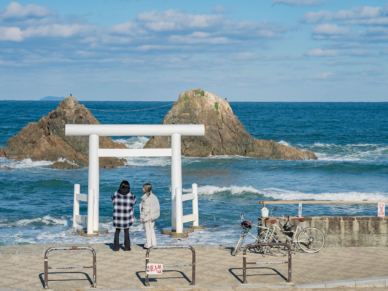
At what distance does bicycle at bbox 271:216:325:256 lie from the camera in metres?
10.9

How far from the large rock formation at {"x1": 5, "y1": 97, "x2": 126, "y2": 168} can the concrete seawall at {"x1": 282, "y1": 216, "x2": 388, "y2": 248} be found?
22.2 m

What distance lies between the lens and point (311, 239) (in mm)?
10969

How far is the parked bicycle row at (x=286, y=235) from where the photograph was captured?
35.5 feet

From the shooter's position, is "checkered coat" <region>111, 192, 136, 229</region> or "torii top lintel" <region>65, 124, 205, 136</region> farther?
"torii top lintel" <region>65, 124, 205, 136</region>

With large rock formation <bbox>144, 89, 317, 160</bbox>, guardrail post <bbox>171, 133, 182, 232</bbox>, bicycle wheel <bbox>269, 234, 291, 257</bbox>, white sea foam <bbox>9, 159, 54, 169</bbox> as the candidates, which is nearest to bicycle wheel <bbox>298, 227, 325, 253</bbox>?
bicycle wheel <bbox>269, 234, 291, 257</bbox>

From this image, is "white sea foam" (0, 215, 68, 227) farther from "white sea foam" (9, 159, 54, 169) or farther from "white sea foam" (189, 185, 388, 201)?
"white sea foam" (9, 159, 54, 169)

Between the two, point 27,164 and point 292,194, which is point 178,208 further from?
point 27,164

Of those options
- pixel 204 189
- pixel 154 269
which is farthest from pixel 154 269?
pixel 204 189

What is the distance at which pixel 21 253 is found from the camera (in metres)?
10.6

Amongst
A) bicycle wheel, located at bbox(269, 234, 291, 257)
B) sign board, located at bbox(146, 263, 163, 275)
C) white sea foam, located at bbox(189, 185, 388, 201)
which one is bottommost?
white sea foam, located at bbox(189, 185, 388, 201)

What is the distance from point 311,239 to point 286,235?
596 millimetres

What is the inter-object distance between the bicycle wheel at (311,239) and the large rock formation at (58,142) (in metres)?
22.2

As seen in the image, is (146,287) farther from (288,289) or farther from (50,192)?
(50,192)

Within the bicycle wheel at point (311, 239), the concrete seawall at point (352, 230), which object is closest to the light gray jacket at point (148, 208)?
the bicycle wheel at point (311, 239)
